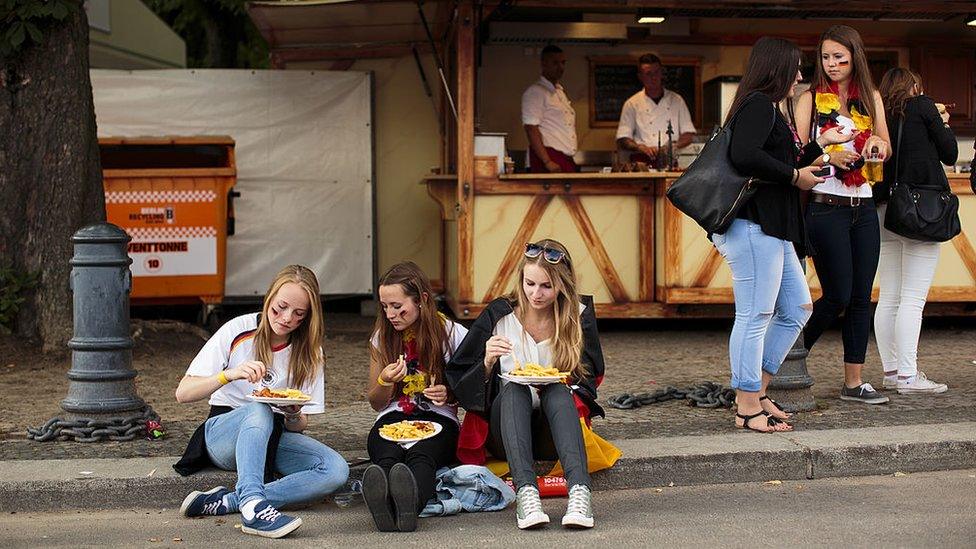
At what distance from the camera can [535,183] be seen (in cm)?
1046

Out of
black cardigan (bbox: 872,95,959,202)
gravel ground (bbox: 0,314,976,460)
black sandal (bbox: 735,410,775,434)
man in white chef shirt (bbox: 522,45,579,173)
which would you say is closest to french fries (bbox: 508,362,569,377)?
gravel ground (bbox: 0,314,976,460)

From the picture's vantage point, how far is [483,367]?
5.44 meters

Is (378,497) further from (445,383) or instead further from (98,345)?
(98,345)

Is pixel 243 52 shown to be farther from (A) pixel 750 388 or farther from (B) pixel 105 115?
(A) pixel 750 388

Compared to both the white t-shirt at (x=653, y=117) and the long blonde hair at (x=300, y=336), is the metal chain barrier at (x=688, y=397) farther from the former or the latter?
the white t-shirt at (x=653, y=117)

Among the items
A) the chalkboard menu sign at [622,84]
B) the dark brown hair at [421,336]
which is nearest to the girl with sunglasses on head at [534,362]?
the dark brown hair at [421,336]

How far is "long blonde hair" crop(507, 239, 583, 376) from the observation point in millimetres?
5449

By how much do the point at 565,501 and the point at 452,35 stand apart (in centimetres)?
681

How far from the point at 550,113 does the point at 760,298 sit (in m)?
5.84

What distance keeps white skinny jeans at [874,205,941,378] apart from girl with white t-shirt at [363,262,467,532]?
117 inches

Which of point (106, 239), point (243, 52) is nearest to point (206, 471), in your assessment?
point (106, 239)

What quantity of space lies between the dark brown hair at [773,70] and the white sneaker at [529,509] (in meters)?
2.22

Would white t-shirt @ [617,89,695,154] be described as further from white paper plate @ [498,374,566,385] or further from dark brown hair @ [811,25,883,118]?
white paper plate @ [498,374,566,385]

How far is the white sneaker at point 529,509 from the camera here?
498cm
